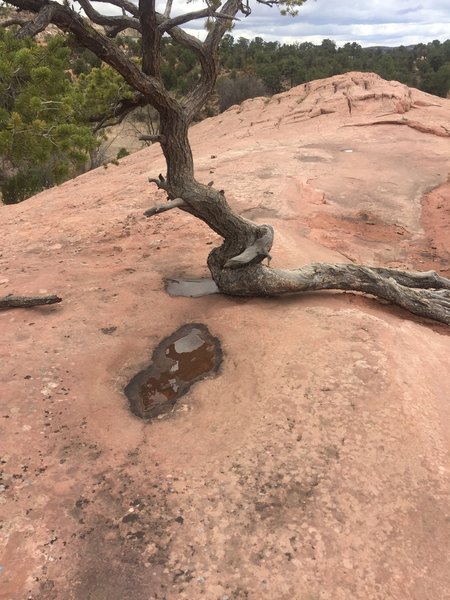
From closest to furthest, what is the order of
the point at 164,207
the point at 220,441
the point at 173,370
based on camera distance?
the point at 220,441 → the point at 173,370 → the point at 164,207

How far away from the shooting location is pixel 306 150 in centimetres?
1656

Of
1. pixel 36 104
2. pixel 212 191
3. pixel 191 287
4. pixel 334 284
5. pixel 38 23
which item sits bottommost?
pixel 191 287

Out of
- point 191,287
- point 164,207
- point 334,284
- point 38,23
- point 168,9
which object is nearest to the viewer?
point 38,23

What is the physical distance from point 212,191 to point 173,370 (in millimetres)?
2802

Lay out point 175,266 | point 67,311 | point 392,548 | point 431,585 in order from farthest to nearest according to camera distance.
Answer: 1. point 175,266
2. point 67,311
3. point 392,548
4. point 431,585

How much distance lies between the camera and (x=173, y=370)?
6074 mm

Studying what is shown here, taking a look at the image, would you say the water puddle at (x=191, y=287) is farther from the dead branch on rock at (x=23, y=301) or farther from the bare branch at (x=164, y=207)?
the dead branch on rock at (x=23, y=301)

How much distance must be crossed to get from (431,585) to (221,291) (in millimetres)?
5193

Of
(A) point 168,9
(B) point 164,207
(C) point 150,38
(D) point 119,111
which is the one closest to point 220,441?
(B) point 164,207

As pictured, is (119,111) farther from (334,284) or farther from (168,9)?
(334,284)

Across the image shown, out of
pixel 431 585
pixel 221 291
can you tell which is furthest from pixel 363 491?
pixel 221 291

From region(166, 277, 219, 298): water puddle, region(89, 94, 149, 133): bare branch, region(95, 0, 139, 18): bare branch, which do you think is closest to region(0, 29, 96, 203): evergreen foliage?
region(89, 94, 149, 133): bare branch

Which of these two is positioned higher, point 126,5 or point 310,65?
point 126,5

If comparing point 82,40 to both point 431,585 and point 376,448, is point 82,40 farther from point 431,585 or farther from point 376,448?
point 431,585
